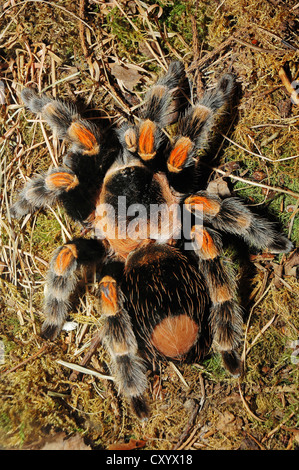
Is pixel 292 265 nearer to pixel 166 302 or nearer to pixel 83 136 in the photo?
pixel 166 302

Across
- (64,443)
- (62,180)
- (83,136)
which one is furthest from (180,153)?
(64,443)

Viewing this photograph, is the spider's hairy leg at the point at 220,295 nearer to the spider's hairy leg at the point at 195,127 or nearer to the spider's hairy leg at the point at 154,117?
the spider's hairy leg at the point at 195,127

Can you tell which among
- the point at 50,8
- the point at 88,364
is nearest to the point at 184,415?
the point at 88,364

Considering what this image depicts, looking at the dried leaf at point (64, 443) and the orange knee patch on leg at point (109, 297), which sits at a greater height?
the orange knee patch on leg at point (109, 297)

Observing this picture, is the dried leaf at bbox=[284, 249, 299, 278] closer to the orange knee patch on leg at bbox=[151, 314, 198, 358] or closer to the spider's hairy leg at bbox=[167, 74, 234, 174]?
the orange knee patch on leg at bbox=[151, 314, 198, 358]

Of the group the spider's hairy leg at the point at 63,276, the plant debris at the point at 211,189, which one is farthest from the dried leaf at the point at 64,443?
the spider's hairy leg at the point at 63,276
